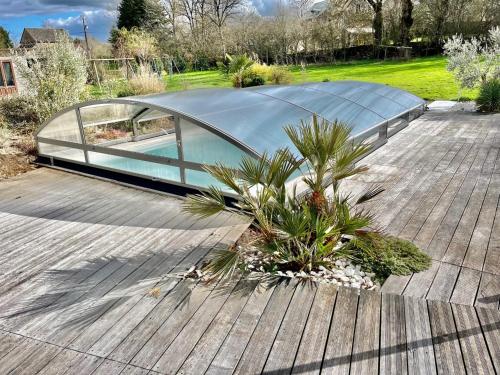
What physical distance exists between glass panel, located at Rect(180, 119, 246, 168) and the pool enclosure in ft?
0.03

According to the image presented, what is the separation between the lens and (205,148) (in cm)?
407

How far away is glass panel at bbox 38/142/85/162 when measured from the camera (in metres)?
5.59

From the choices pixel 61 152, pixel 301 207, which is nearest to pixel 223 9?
pixel 61 152

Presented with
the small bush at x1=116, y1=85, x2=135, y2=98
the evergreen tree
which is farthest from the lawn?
the evergreen tree

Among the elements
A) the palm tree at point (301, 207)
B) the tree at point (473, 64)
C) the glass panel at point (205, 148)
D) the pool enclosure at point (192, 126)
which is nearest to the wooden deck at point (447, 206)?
the palm tree at point (301, 207)

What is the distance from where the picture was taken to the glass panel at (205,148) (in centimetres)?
392

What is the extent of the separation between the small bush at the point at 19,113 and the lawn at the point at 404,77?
460cm

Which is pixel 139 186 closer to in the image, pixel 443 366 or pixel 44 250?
pixel 44 250

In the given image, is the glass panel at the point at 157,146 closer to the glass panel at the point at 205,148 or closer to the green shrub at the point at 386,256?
the glass panel at the point at 205,148

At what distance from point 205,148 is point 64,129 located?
9.21 feet

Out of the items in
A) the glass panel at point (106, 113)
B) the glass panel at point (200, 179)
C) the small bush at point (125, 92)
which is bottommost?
the glass panel at point (200, 179)

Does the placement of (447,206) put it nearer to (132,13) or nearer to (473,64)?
(473,64)

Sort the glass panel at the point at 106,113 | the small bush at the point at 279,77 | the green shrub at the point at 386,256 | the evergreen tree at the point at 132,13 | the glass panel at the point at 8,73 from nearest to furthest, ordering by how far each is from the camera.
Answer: the green shrub at the point at 386,256 → the glass panel at the point at 106,113 → the small bush at the point at 279,77 → the glass panel at the point at 8,73 → the evergreen tree at the point at 132,13

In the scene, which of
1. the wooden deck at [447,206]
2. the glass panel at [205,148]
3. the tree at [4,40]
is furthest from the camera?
the tree at [4,40]
